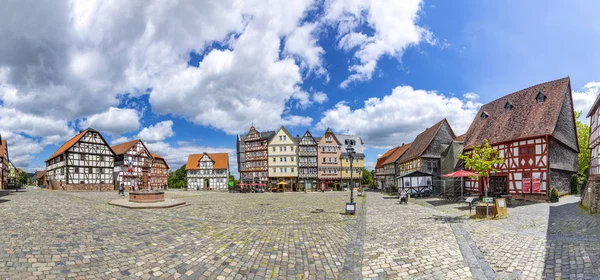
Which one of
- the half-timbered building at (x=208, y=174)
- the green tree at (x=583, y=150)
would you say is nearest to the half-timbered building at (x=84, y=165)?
Answer: the half-timbered building at (x=208, y=174)

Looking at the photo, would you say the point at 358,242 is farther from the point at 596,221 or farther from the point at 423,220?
the point at 596,221

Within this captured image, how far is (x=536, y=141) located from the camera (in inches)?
962

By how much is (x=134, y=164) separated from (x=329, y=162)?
129ft

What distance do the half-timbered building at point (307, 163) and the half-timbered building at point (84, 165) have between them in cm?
3431

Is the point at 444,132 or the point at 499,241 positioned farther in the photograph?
the point at 444,132

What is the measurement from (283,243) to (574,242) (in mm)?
8564

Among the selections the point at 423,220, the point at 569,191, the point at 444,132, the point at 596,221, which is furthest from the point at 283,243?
the point at 444,132

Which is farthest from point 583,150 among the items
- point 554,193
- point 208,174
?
point 208,174

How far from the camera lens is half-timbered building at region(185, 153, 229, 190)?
235ft

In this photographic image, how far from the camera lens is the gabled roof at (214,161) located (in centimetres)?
7201

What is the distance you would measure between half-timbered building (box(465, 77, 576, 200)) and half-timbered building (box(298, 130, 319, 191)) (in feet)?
113

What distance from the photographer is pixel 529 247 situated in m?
8.78

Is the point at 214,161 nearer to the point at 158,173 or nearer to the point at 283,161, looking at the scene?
the point at 158,173

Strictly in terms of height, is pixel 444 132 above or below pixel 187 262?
above
